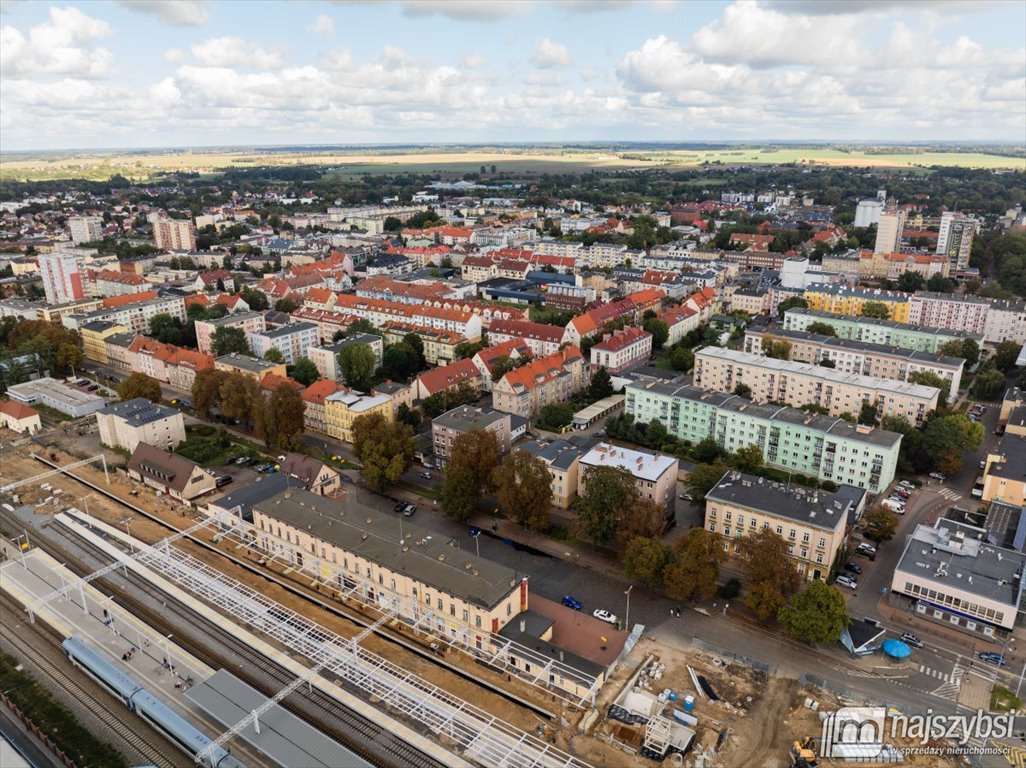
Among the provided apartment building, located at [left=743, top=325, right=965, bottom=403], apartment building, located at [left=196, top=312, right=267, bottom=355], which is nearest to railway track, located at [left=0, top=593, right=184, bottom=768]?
apartment building, located at [left=196, top=312, right=267, bottom=355]

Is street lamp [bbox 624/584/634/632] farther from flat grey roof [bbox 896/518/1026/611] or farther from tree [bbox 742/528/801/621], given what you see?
flat grey roof [bbox 896/518/1026/611]

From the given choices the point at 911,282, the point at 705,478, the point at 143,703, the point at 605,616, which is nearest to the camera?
the point at 143,703

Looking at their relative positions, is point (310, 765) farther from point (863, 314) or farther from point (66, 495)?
point (863, 314)

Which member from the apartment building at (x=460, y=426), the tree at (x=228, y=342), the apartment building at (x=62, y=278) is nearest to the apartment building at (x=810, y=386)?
the apartment building at (x=460, y=426)

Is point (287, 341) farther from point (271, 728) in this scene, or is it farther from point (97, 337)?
point (271, 728)

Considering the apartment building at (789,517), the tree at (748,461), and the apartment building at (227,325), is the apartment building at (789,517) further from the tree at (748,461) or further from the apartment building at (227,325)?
the apartment building at (227,325)

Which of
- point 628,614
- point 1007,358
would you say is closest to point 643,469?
point 628,614
